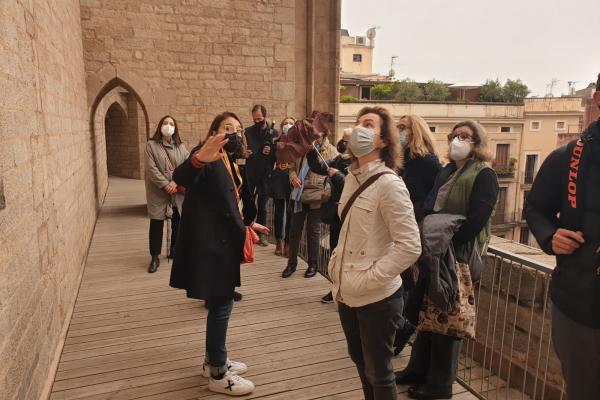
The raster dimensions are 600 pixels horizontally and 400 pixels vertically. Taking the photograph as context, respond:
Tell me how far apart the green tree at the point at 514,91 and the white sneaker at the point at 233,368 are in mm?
37371

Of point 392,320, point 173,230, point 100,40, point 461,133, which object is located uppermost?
point 100,40

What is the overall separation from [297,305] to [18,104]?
2.86m

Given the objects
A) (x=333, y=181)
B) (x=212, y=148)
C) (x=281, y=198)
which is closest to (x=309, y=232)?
(x=281, y=198)

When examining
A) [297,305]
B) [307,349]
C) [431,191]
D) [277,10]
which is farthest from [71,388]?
[277,10]

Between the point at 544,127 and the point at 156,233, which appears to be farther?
the point at 544,127

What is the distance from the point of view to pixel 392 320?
7.04 feet

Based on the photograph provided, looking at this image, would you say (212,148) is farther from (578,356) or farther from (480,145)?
(578,356)

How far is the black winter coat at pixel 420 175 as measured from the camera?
3.19m

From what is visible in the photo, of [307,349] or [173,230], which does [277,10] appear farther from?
[307,349]

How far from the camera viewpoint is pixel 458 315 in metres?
2.58

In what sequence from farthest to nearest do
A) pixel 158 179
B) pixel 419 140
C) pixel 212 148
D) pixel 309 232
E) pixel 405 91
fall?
pixel 405 91, pixel 158 179, pixel 309 232, pixel 419 140, pixel 212 148

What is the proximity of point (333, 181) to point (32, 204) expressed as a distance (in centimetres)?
217

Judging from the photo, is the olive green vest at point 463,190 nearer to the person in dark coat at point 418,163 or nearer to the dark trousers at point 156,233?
the person in dark coat at point 418,163

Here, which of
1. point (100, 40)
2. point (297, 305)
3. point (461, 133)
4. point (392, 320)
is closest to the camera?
point (392, 320)
